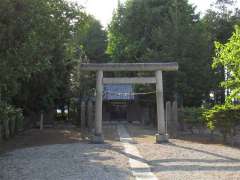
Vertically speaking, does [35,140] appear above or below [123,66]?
below

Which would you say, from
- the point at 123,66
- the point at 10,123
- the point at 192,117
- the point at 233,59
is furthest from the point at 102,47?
the point at 233,59

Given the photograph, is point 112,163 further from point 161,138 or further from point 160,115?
point 160,115

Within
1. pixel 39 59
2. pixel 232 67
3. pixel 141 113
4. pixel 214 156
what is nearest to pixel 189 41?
pixel 141 113

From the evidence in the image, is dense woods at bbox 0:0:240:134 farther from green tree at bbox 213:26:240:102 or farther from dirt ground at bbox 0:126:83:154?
dirt ground at bbox 0:126:83:154

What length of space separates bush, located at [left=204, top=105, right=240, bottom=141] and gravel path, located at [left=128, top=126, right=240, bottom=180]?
10.7 feet

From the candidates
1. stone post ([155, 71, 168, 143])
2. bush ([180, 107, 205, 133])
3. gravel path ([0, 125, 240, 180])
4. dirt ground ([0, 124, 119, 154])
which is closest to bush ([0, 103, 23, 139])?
dirt ground ([0, 124, 119, 154])

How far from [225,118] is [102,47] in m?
35.8

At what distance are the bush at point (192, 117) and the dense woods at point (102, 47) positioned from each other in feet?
12.2

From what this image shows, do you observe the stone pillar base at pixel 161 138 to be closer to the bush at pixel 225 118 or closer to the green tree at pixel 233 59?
the bush at pixel 225 118

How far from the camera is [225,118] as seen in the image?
63.2 feet

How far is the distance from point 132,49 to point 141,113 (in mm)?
6696

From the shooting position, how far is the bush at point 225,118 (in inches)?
750

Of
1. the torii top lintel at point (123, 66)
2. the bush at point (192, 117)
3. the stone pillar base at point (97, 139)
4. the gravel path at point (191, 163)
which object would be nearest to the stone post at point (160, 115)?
the torii top lintel at point (123, 66)

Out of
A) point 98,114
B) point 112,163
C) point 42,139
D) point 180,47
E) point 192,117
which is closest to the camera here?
point 112,163
